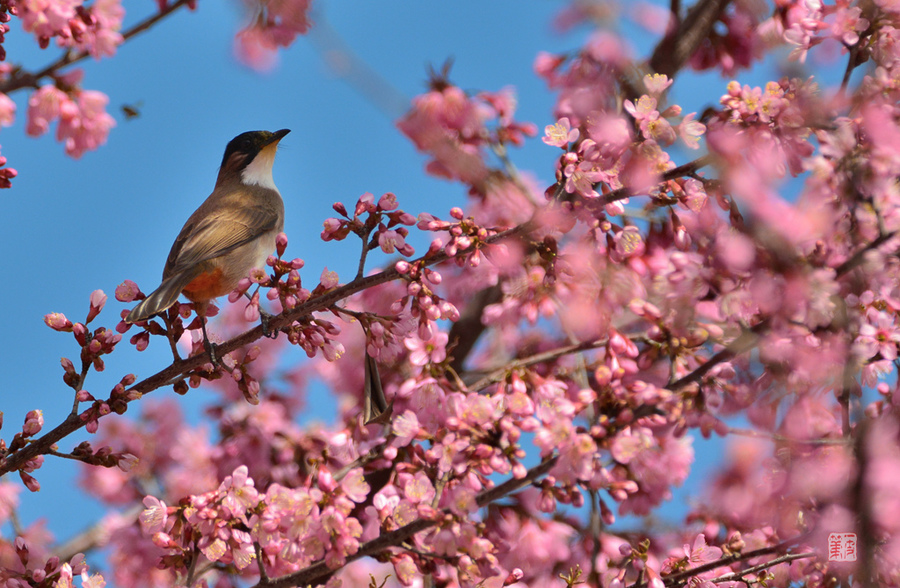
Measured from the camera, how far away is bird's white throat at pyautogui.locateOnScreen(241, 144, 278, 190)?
566 centimetres

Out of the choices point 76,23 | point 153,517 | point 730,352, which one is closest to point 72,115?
point 76,23

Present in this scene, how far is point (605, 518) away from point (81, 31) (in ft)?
9.26

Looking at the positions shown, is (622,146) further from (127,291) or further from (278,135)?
(278,135)

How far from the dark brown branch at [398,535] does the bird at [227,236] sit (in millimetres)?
919

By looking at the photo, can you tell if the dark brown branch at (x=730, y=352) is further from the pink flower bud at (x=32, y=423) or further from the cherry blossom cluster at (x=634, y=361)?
the pink flower bud at (x=32, y=423)

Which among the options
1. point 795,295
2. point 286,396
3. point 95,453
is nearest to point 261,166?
point 286,396

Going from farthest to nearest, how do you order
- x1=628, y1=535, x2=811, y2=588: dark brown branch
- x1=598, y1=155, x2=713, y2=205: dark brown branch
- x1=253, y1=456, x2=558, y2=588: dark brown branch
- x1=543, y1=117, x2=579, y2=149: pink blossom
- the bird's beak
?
the bird's beak, x1=543, y1=117, x2=579, y2=149: pink blossom, x1=628, y1=535, x2=811, y2=588: dark brown branch, x1=598, y1=155, x2=713, y2=205: dark brown branch, x1=253, y1=456, x2=558, y2=588: dark brown branch

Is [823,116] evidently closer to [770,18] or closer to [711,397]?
[711,397]

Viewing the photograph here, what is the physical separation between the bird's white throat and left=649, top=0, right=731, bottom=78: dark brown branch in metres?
2.93

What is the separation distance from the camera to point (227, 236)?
4.11m

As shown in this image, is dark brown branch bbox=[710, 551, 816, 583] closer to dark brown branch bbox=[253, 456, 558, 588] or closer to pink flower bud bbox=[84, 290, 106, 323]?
dark brown branch bbox=[253, 456, 558, 588]

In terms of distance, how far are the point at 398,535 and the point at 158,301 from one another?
1414mm

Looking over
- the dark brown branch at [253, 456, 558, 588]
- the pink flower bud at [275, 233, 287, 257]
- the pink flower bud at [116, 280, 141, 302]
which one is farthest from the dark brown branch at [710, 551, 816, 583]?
the pink flower bud at [116, 280, 141, 302]

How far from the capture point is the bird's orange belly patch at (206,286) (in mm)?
3822
